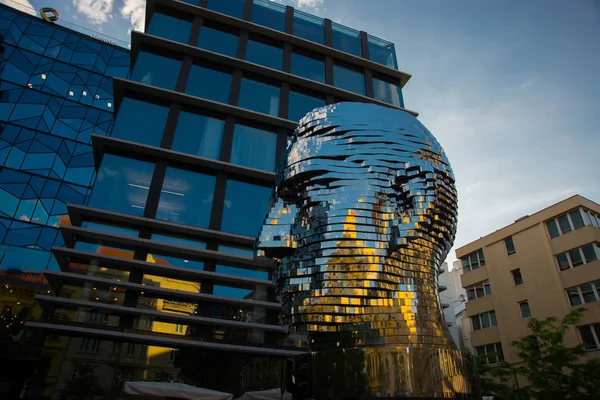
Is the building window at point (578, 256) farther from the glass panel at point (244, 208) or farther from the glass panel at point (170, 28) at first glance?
the glass panel at point (170, 28)

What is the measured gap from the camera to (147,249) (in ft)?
62.2

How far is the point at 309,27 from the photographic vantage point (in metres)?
28.1

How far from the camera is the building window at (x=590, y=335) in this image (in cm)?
2161

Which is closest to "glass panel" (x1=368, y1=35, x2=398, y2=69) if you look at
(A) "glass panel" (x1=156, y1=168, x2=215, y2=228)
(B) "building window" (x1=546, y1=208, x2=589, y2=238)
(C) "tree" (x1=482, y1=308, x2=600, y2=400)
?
(B) "building window" (x1=546, y1=208, x2=589, y2=238)

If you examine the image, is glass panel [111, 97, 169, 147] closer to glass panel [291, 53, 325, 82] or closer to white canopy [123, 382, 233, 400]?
glass panel [291, 53, 325, 82]

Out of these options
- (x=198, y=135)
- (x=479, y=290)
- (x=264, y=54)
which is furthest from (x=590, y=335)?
(x=264, y=54)

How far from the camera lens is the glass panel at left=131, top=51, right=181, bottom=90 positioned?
2233 centimetres

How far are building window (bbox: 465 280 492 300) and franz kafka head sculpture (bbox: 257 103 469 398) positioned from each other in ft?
92.0

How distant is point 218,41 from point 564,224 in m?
23.8

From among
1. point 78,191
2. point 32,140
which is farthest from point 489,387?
point 32,140

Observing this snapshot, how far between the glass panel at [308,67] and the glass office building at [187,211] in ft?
0.32

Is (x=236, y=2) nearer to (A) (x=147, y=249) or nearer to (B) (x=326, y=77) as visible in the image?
(B) (x=326, y=77)

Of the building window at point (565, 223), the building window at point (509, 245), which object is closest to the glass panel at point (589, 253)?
the building window at point (565, 223)

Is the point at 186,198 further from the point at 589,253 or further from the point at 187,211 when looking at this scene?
the point at 589,253
